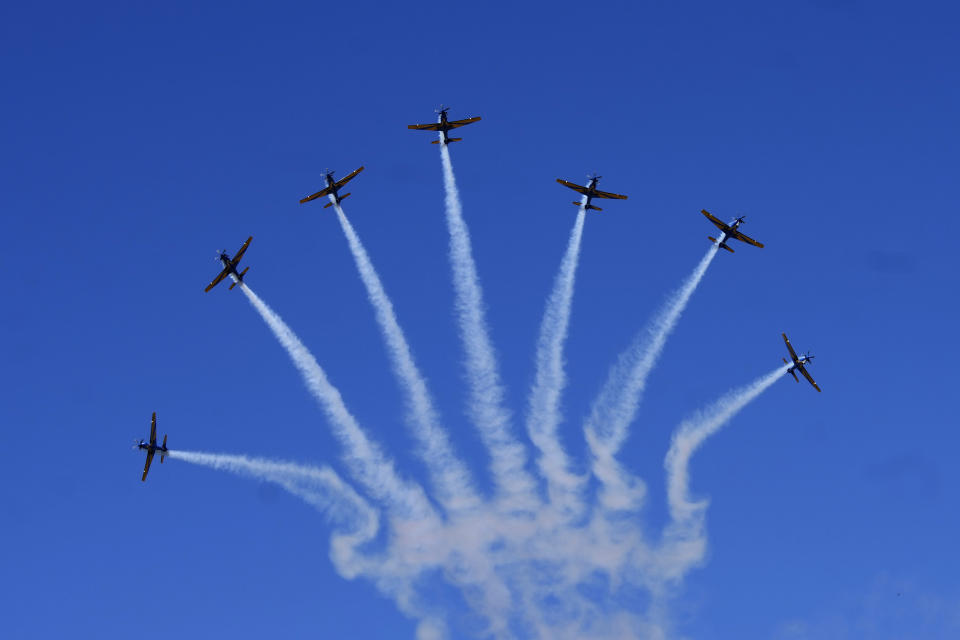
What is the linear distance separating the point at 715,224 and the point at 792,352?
65.6ft

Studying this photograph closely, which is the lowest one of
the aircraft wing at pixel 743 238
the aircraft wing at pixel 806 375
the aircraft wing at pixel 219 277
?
the aircraft wing at pixel 806 375

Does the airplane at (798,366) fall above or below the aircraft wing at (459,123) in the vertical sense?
below

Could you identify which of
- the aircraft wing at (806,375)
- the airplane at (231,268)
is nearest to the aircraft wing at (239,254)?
the airplane at (231,268)

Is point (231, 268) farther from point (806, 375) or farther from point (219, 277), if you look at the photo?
point (806, 375)

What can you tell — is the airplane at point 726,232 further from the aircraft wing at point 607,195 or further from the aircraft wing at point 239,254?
the aircraft wing at point 239,254

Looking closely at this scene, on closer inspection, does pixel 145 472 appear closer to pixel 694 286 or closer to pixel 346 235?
pixel 346 235

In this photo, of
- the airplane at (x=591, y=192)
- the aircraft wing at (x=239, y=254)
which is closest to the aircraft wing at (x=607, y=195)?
the airplane at (x=591, y=192)

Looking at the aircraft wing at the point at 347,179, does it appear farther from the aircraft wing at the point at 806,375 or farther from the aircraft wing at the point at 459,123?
the aircraft wing at the point at 806,375

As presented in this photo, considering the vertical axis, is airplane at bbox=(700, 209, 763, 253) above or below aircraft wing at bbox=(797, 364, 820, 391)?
above

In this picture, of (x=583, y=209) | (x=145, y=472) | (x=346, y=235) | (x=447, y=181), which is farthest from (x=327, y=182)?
(x=145, y=472)

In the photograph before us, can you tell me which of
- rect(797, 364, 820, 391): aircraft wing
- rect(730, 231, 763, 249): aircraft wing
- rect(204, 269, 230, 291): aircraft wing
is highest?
rect(204, 269, 230, 291): aircraft wing

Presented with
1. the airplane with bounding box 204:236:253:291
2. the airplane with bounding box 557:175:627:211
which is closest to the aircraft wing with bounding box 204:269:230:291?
the airplane with bounding box 204:236:253:291

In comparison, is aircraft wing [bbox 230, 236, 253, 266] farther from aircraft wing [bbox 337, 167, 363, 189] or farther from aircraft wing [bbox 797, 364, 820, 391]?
aircraft wing [bbox 797, 364, 820, 391]

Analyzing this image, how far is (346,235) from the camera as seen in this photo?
12531cm
